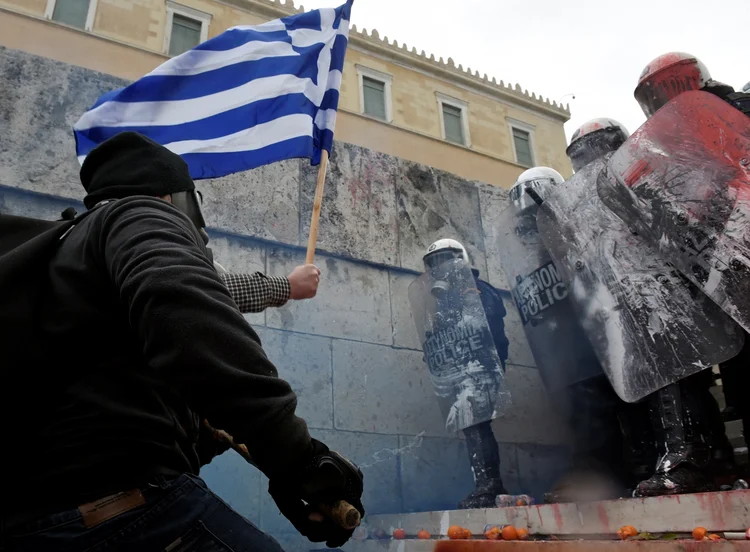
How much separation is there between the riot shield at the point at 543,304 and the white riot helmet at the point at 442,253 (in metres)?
0.34

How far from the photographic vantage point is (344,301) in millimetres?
4645

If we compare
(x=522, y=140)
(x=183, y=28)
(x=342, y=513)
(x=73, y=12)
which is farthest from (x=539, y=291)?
(x=522, y=140)

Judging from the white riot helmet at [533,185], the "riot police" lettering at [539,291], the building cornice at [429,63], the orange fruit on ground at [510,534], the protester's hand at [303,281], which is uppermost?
the building cornice at [429,63]

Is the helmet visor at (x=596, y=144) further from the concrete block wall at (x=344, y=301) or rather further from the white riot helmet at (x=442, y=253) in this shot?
the concrete block wall at (x=344, y=301)

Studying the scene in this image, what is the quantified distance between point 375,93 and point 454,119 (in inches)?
96.7

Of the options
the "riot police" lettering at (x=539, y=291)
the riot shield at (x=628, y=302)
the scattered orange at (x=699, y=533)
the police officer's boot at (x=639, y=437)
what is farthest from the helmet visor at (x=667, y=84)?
the scattered orange at (x=699, y=533)

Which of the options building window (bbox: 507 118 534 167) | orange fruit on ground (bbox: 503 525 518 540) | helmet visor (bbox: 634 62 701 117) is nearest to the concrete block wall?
orange fruit on ground (bbox: 503 525 518 540)

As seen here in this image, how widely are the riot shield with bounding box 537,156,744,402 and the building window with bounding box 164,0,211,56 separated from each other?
1087cm

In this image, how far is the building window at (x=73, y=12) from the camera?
38.6ft

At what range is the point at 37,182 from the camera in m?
3.94

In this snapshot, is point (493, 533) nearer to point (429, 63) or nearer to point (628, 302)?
point (628, 302)

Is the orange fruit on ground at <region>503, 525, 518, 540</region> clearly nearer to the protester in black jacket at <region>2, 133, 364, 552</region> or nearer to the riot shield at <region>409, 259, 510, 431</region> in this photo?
the riot shield at <region>409, 259, 510, 431</region>

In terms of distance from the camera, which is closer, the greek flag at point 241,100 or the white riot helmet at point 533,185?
the greek flag at point 241,100

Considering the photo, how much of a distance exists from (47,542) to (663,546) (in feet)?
6.74
